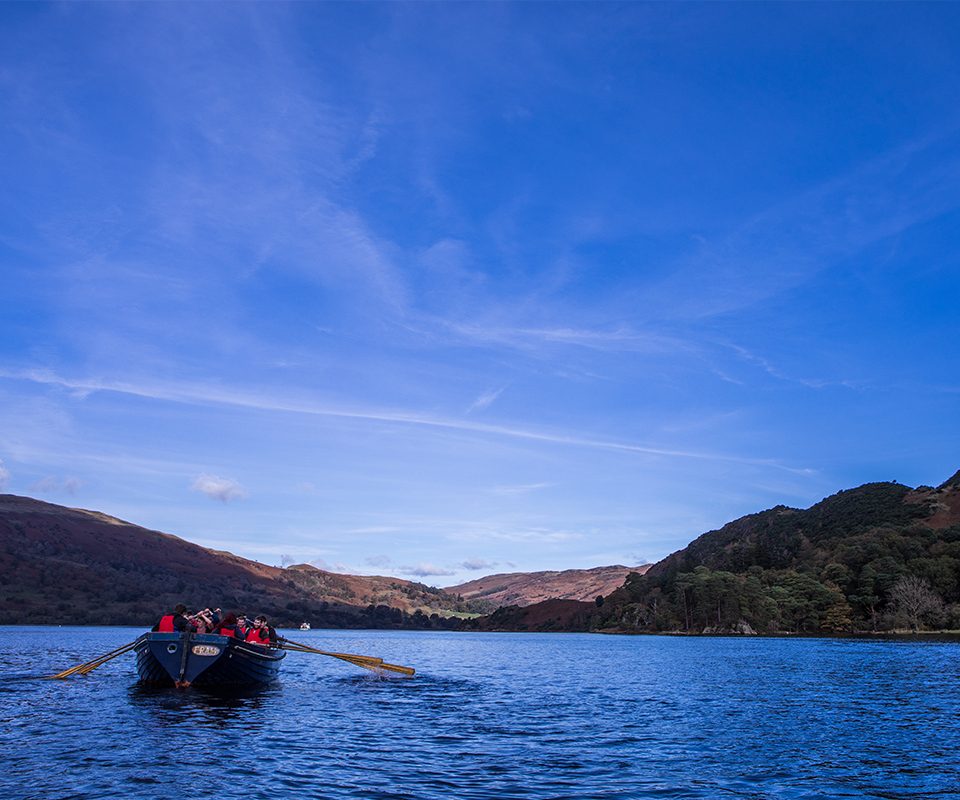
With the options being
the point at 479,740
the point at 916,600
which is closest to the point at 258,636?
the point at 479,740

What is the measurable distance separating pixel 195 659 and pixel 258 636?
11693 millimetres

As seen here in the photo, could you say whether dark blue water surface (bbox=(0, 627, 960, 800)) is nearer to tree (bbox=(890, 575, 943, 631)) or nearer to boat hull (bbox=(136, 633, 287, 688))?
boat hull (bbox=(136, 633, 287, 688))

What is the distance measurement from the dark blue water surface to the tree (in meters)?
114

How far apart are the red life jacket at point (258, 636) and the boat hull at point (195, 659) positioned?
7030 mm

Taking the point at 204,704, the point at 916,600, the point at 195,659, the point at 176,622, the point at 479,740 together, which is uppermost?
the point at 916,600

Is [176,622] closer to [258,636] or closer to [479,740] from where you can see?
[258,636]

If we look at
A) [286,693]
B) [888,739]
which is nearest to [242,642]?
[286,693]

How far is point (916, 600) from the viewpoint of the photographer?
150875 mm

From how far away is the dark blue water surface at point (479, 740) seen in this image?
68.8ft

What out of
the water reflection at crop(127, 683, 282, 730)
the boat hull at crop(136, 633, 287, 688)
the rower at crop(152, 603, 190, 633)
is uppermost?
the rower at crop(152, 603, 190, 633)

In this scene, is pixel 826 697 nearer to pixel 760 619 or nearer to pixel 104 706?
pixel 104 706


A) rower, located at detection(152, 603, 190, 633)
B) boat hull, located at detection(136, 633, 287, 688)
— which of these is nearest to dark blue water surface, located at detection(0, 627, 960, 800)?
boat hull, located at detection(136, 633, 287, 688)

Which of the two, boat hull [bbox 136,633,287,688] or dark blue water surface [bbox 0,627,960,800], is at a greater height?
boat hull [bbox 136,633,287,688]

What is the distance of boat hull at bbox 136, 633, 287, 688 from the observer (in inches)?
1566
